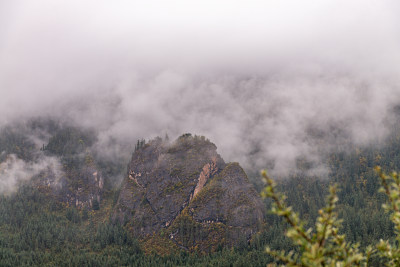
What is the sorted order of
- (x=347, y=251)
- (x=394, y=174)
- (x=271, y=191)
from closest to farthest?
(x=271, y=191) < (x=394, y=174) < (x=347, y=251)

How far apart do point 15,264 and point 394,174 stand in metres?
223

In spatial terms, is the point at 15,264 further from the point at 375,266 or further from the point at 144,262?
the point at 375,266

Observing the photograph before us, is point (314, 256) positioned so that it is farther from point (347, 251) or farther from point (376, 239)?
point (376, 239)

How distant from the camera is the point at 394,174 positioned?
14.6 m

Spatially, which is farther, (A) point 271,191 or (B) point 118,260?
(B) point 118,260

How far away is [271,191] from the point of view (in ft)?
45.0

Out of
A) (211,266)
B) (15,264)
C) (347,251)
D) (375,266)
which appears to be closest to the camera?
(347,251)

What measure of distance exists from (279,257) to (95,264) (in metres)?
199

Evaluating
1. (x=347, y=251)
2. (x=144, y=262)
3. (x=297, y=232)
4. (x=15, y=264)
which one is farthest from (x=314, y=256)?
(x=15, y=264)

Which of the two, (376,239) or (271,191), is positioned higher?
(376,239)

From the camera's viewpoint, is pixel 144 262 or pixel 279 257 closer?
pixel 279 257

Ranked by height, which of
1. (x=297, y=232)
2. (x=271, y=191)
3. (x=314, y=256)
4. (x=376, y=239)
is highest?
(x=376, y=239)

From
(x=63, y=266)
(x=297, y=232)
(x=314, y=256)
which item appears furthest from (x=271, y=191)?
(x=63, y=266)

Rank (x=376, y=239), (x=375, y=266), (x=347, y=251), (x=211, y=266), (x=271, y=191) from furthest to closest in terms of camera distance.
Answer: (x=376, y=239), (x=211, y=266), (x=375, y=266), (x=347, y=251), (x=271, y=191)
